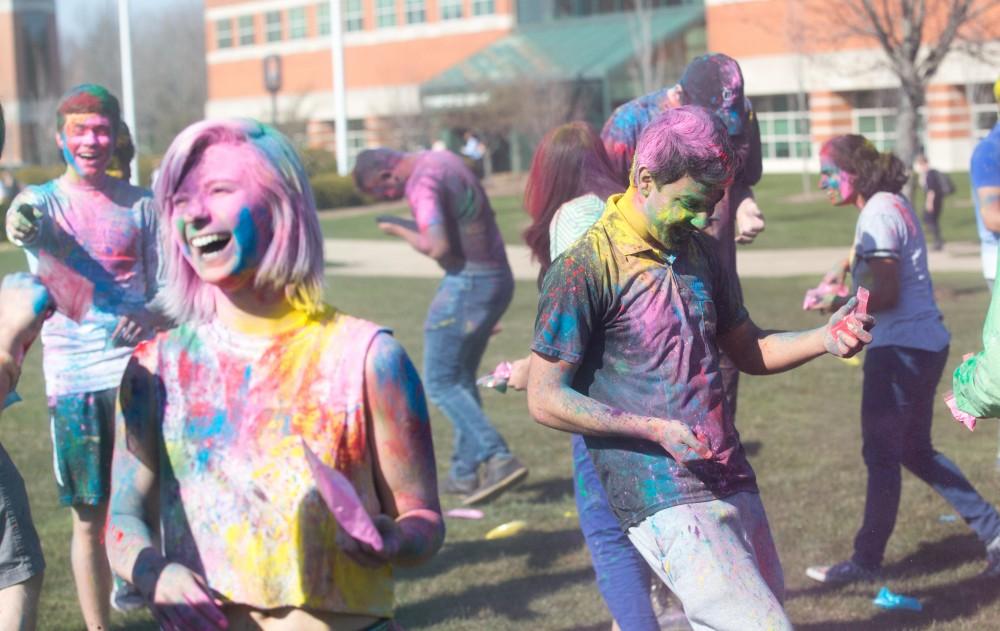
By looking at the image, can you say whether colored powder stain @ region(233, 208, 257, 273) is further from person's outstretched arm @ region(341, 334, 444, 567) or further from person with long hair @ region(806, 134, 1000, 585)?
person with long hair @ region(806, 134, 1000, 585)

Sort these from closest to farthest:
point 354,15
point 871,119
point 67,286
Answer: point 67,286, point 871,119, point 354,15

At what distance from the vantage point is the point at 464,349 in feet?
25.3

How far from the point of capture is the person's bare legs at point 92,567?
504 cm

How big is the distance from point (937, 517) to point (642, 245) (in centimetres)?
400

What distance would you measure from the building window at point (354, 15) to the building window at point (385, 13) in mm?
1019

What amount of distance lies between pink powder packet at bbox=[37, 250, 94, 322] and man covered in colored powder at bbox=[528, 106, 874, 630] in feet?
7.31

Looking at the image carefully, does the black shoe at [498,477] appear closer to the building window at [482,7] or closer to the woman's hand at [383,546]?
the woman's hand at [383,546]

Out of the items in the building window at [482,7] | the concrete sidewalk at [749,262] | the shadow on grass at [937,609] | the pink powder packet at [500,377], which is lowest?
the shadow on grass at [937,609]

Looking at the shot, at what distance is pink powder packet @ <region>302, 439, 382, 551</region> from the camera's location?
93.2 inches

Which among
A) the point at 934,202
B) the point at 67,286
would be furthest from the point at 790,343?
the point at 934,202

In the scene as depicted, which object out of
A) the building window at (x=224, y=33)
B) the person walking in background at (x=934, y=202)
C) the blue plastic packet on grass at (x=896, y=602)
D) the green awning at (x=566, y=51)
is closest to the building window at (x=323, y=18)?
the building window at (x=224, y=33)

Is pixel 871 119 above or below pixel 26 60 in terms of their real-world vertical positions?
below

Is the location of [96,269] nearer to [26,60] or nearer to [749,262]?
[749,262]

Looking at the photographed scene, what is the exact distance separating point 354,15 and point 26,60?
18.2 meters
